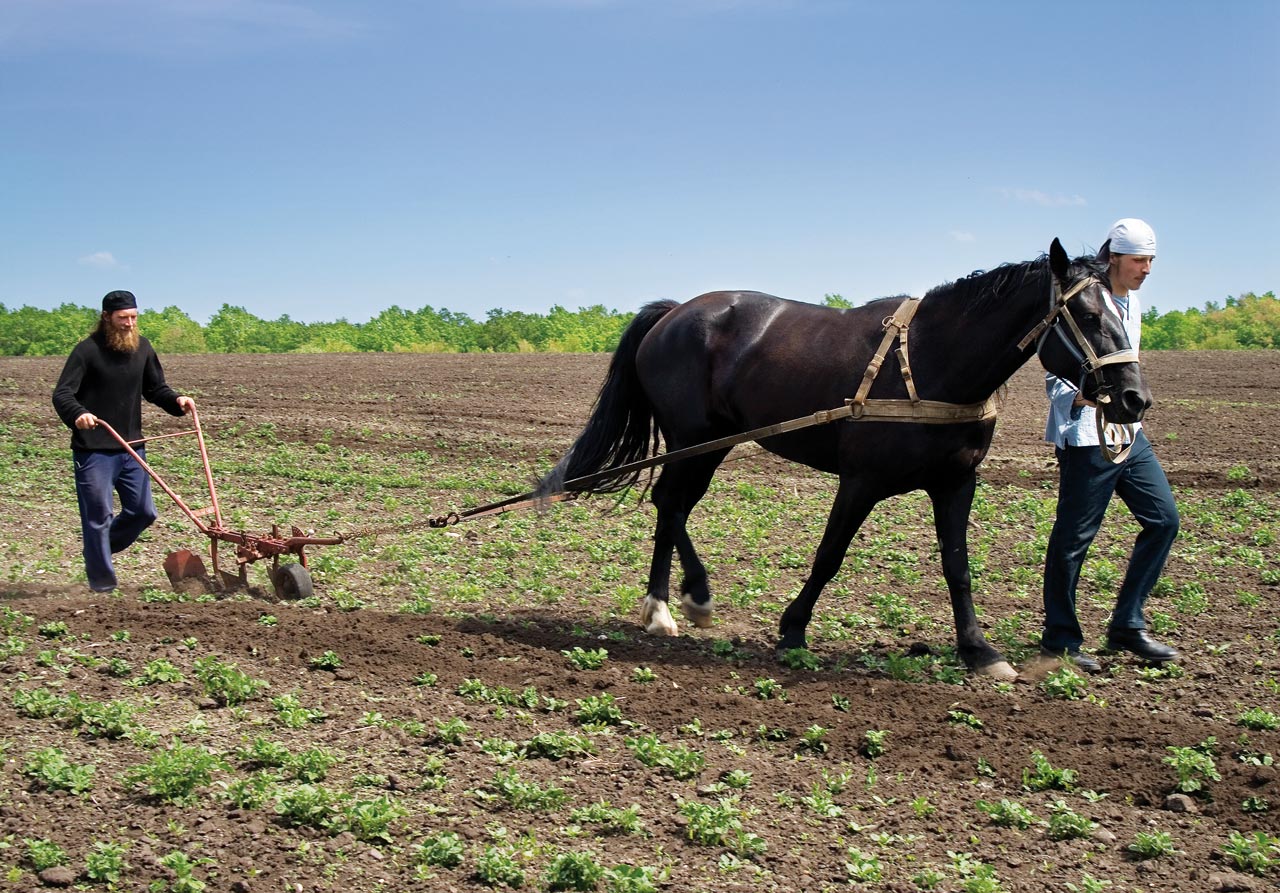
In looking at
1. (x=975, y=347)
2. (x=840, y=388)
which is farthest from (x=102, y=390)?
(x=975, y=347)

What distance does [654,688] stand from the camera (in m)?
6.67

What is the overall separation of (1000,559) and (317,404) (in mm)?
14693

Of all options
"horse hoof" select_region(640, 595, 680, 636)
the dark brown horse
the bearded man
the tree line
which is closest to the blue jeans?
the bearded man

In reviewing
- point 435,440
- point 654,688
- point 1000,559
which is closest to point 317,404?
point 435,440

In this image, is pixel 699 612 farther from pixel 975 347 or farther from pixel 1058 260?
pixel 1058 260

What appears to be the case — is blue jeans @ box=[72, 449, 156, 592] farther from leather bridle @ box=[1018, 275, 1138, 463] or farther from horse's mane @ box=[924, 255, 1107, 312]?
leather bridle @ box=[1018, 275, 1138, 463]

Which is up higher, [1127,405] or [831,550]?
[1127,405]

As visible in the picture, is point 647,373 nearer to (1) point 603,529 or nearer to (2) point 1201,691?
(1) point 603,529

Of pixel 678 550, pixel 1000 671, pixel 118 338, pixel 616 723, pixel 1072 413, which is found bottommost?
pixel 616 723

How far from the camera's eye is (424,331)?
1834 inches

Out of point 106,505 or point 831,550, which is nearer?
point 831,550

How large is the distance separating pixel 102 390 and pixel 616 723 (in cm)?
488

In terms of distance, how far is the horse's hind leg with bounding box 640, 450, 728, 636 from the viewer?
26.9 feet

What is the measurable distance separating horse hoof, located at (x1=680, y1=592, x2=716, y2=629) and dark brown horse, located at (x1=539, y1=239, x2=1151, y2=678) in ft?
0.04
